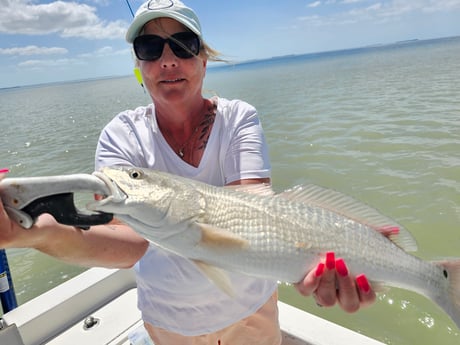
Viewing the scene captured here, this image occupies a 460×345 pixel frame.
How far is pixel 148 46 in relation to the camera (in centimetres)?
243

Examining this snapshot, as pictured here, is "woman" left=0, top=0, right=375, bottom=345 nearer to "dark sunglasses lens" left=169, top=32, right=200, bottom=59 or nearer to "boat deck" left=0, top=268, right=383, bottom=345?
"dark sunglasses lens" left=169, top=32, right=200, bottom=59

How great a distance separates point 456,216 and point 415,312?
296 cm

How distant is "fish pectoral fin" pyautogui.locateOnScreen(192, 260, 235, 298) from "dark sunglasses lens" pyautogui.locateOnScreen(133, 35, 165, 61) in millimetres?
1360

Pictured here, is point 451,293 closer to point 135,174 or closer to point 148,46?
point 135,174

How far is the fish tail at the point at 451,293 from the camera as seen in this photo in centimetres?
211

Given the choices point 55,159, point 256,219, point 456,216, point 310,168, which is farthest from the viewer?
point 55,159

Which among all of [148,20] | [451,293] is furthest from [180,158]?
[451,293]

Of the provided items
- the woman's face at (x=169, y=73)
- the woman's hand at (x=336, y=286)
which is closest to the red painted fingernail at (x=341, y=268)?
the woman's hand at (x=336, y=286)

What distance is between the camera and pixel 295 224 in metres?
1.98

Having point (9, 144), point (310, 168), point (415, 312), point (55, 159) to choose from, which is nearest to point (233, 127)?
point (415, 312)

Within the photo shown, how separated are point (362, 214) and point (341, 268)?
0.37 meters

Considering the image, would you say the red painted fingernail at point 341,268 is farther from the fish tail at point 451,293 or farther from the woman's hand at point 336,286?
the fish tail at point 451,293

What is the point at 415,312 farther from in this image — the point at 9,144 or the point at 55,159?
the point at 9,144

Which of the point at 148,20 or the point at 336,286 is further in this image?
the point at 148,20
